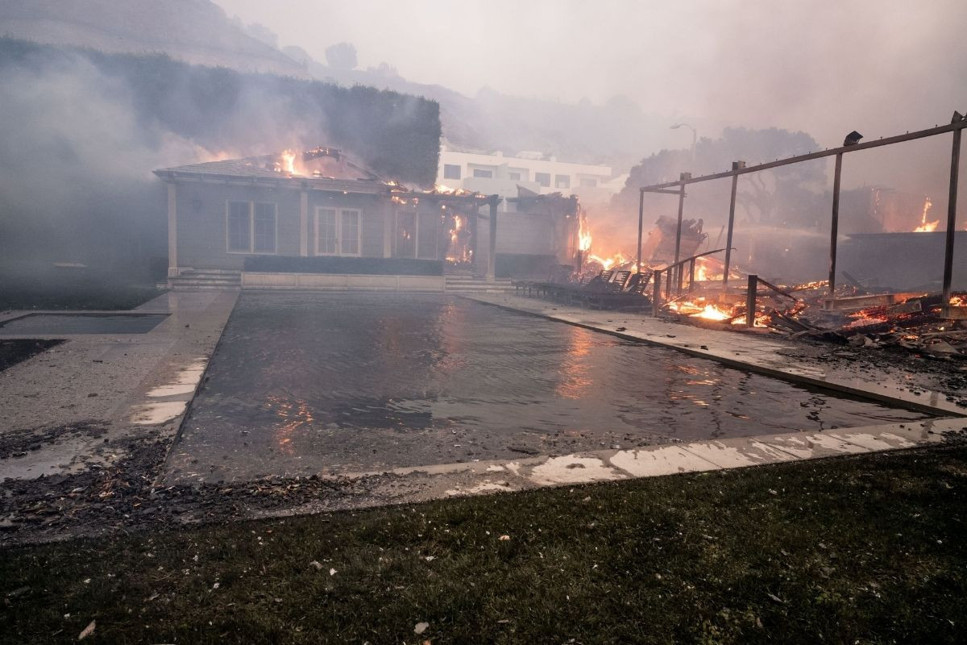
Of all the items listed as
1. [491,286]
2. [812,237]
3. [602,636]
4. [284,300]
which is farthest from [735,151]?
[602,636]

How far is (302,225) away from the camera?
2369 centimetres

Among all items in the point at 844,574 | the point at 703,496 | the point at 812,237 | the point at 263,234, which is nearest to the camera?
the point at 844,574

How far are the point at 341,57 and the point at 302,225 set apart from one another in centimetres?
19047

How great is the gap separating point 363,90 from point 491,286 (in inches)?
708

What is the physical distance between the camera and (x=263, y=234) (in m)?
24.4

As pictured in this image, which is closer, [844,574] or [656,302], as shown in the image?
[844,574]

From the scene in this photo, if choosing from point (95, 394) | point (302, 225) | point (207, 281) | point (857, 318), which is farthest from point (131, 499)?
point (302, 225)

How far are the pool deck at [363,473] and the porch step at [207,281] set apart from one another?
498 inches

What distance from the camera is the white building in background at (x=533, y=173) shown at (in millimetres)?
69375

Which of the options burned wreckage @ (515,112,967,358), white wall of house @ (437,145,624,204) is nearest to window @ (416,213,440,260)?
burned wreckage @ (515,112,967,358)

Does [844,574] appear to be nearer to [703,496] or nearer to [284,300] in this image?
[703,496]

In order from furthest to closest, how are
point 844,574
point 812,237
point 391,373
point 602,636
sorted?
point 812,237, point 391,373, point 844,574, point 602,636

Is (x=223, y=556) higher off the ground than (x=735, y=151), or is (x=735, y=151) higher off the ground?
(x=735, y=151)

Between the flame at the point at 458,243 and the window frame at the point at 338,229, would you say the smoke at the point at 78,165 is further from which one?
the flame at the point at 458,243
